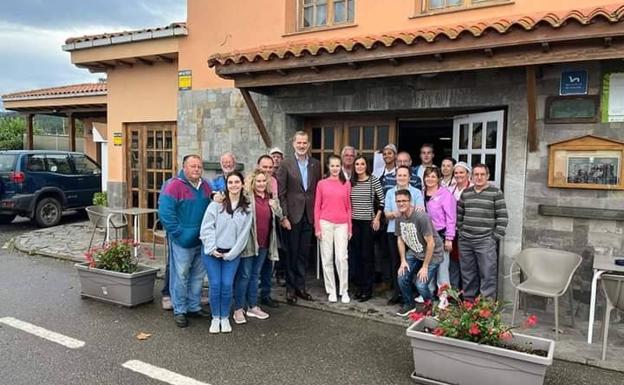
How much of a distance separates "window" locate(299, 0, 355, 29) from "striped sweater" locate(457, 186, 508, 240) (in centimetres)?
311

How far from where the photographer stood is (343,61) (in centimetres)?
516

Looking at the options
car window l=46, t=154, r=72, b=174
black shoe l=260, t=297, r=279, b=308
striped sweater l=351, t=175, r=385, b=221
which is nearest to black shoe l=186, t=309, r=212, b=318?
black shoe l=260, t=297, r=279, b=308

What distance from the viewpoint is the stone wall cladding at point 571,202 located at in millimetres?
4781

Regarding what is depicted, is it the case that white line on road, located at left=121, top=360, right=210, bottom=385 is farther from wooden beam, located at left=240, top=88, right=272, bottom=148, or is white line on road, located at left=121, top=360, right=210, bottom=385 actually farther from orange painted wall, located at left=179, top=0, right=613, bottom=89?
orange painted wall, located at left=179, top=0, right=613, bottom=89

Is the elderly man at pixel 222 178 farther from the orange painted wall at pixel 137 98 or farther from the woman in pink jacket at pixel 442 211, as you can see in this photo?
the orange painted wall at pixel 137 98

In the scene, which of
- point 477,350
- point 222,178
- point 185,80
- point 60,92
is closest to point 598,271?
point 477,350

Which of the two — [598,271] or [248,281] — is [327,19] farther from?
[598,271]

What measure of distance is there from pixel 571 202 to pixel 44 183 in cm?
1069

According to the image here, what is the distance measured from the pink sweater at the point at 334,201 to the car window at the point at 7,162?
854cm

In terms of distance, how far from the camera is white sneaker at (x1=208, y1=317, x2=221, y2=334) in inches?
179

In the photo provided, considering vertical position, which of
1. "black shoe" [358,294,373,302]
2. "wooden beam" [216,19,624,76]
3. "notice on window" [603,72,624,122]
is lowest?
"black shoe" [358,294,373,302]

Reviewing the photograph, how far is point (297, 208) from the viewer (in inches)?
215

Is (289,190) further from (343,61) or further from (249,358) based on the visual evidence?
(249,358)

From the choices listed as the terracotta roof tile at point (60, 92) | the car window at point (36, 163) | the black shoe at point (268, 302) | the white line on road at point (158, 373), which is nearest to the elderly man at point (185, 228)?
the black shoe at point (268, 302)
